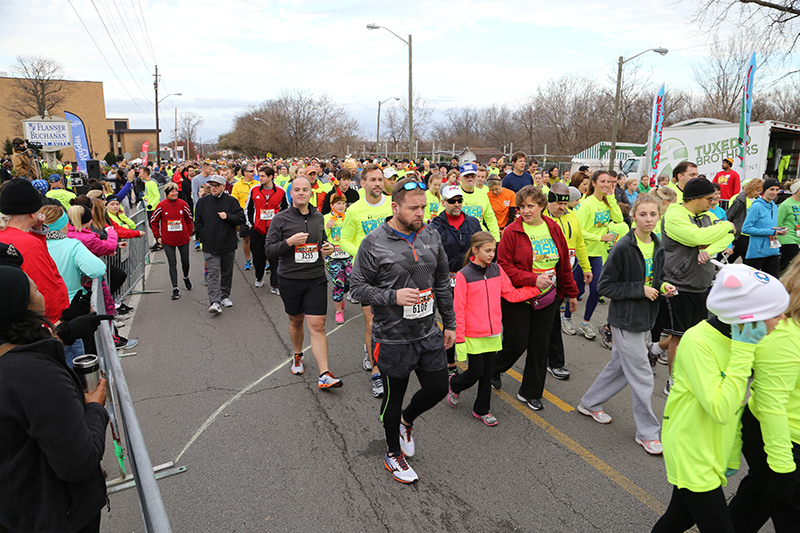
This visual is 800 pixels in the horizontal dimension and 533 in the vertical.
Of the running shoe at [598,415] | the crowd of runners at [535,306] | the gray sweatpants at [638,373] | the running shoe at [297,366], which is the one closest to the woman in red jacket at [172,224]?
the crowd of runners at [535,306]

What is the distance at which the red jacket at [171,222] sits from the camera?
876 centimetres

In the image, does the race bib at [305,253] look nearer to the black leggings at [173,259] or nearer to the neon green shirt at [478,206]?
the neon green shirt at [478,206]

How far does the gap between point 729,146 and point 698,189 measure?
1733cm

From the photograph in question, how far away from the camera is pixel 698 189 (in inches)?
182

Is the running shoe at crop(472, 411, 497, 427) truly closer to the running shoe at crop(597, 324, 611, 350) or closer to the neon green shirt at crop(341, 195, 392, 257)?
the neon green shirt at crop(341, 195, 392, 257)

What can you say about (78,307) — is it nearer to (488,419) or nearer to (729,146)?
(488,419)

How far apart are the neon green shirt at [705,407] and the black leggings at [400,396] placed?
61.1 inches

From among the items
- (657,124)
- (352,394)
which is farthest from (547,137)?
(352,394)

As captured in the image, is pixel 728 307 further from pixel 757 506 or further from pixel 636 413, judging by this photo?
pixel 636 413

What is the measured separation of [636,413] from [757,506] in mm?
1642

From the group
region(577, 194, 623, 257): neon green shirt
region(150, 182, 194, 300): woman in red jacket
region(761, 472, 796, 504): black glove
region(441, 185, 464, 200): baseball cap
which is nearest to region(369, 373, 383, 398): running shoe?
region(441, 185, 464, 200): baseball cap

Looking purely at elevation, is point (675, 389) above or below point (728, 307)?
below

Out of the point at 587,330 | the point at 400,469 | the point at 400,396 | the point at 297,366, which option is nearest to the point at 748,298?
the point at 400,396

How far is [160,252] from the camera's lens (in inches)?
539
